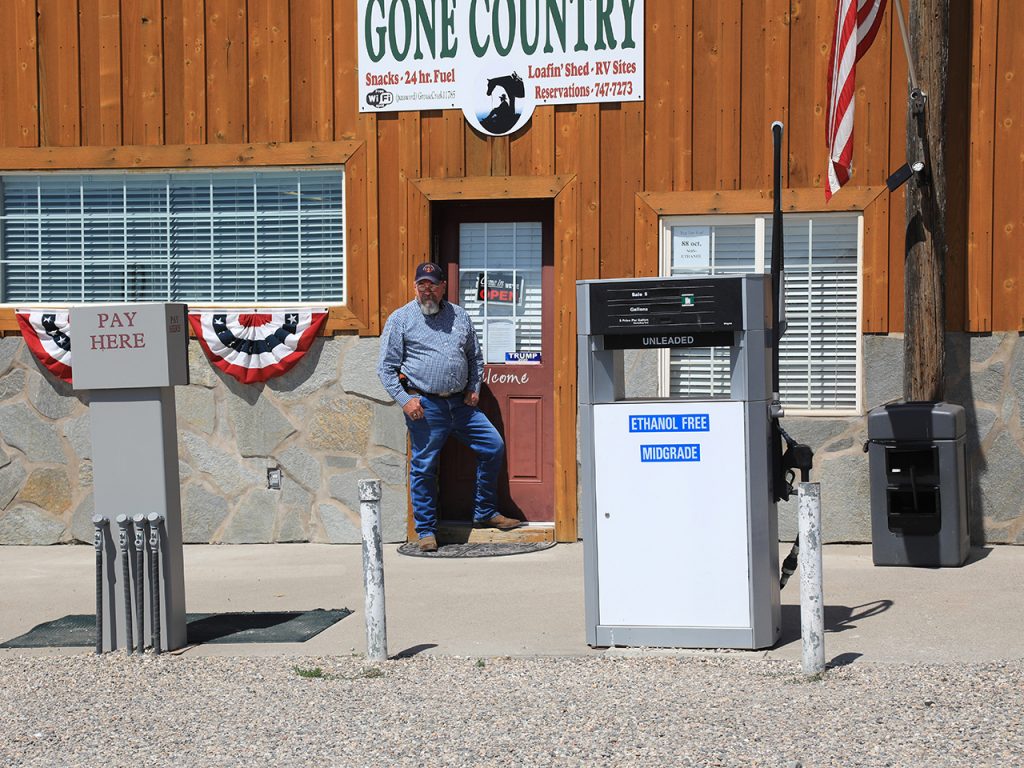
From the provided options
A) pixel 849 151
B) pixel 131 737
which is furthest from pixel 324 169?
pixel 131 737

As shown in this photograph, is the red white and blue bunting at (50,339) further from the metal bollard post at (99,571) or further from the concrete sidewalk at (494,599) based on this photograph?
the metal bollard post at (99,571)

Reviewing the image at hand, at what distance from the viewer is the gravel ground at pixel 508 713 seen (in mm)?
5109

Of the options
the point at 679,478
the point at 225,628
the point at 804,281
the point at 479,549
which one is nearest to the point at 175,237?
the point at 479,549

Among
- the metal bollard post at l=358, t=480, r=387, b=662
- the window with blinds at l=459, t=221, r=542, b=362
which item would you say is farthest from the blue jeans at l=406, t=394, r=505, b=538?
the metal bollard post at l=358, t=480, r=387, b=662

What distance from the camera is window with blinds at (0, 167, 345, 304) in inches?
409

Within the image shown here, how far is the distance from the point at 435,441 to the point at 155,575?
10.0 feet

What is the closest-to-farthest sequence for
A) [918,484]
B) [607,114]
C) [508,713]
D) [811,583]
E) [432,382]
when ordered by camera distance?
[508,713] < [811,583] < [918,484] < [432,382] < [607,114]

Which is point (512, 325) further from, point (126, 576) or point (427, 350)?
point (126, 576)

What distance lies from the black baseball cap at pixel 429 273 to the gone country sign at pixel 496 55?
122cm

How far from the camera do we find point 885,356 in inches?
376

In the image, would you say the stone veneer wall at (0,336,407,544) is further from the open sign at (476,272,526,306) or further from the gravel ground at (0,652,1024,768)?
the gravel ground at (0,652,1024,768)

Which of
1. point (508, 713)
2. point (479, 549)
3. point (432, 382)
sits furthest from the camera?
point (479, 549)

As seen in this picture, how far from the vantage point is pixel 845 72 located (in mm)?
8125

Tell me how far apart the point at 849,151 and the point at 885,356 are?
1.83m
